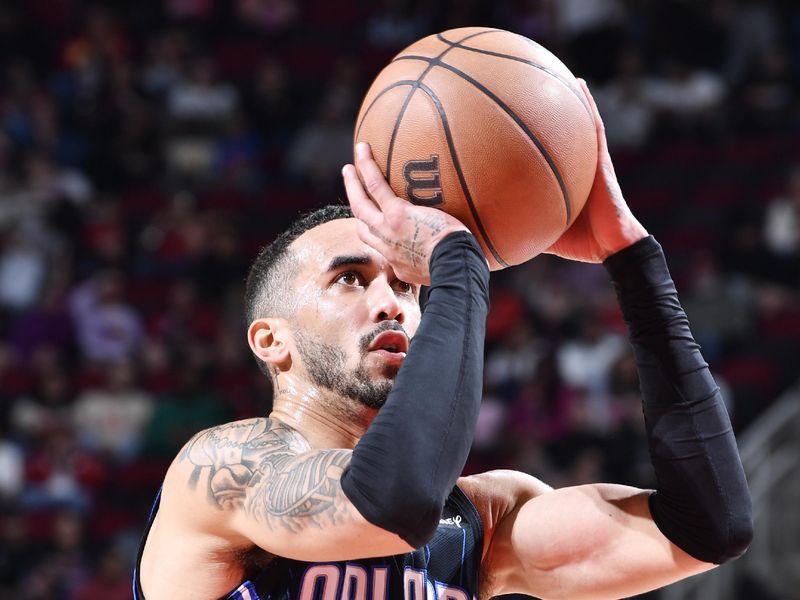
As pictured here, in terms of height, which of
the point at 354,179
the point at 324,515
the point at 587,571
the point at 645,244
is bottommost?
the point at 587,571

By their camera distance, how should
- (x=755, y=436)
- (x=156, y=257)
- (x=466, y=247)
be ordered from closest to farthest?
1. (x=466, y=247)
2. (x=755, y=436)
3. (x=156, y=257)

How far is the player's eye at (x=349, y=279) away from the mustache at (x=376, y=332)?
17cm

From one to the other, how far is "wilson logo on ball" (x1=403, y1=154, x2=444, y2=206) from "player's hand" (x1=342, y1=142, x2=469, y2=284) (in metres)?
0.02

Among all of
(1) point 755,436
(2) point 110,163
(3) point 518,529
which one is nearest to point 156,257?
(2) point 110,163

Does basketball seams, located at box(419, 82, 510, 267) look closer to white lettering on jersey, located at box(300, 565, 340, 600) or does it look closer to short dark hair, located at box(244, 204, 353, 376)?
short dark hair, located at box(244, 204, 353, 376)

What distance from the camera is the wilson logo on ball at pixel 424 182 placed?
2.67 m

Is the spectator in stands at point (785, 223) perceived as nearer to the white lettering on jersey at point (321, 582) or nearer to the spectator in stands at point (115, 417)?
the spectator in stands at point (115, 417)

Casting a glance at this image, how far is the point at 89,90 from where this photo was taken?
458 inches

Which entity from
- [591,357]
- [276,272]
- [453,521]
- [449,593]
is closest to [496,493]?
[453,521]

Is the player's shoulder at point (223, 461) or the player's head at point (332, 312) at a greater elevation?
the player's head at point (332, 312)

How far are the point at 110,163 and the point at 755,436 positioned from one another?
679 centimetres

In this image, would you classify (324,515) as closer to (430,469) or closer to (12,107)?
(430,469)

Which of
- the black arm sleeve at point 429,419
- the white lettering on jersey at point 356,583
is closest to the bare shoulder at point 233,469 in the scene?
the black arm sleeve at point 429,419

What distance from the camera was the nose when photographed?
289cm
